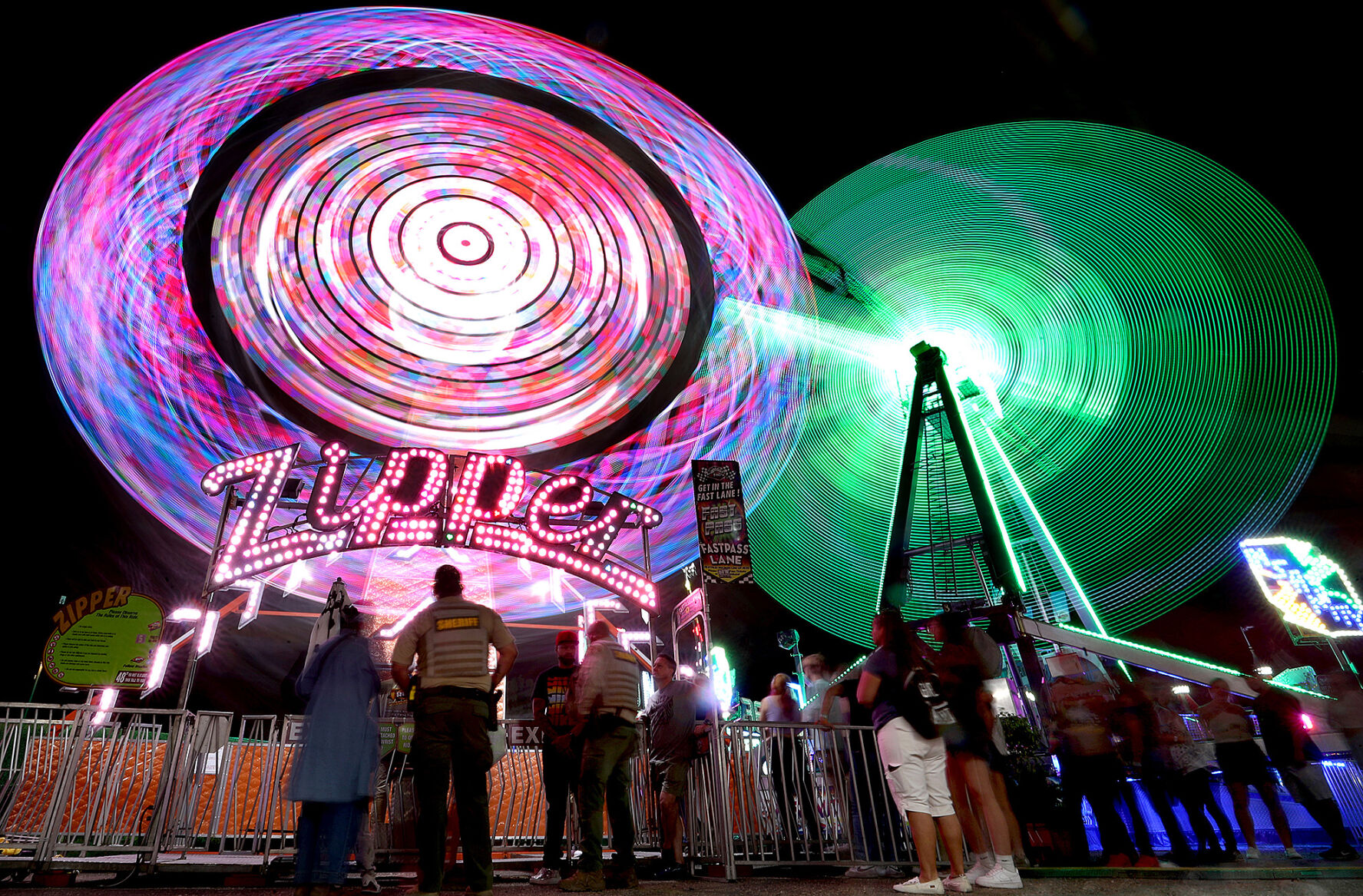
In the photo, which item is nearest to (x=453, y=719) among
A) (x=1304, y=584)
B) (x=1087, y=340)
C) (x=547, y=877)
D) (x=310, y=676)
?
(x=310, y=676)

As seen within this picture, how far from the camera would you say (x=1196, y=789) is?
6867mm

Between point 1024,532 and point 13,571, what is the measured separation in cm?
2987

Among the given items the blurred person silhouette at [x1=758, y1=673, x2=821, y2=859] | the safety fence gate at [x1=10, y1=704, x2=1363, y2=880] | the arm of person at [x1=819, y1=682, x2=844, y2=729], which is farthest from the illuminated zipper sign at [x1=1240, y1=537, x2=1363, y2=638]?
the blurred person silhouette at [x1=758, y1=673, x2=821, y2=859]

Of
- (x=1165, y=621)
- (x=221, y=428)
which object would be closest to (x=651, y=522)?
(x=221, y=428)

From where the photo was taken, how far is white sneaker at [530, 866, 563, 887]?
541cm

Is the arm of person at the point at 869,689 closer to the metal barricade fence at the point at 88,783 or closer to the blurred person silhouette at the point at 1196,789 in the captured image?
the blurred person silhouette at the point at 1196,789

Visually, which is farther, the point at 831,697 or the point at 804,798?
the point at 831,697

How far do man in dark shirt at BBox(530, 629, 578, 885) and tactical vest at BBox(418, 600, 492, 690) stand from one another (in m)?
1.60

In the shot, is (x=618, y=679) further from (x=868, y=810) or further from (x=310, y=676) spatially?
(x=868, y=810)

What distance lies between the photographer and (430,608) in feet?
15.4

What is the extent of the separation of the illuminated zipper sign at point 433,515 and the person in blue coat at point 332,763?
12.4 feet

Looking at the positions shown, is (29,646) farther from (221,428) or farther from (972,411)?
(972,411)

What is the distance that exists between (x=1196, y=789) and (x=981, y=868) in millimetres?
3544

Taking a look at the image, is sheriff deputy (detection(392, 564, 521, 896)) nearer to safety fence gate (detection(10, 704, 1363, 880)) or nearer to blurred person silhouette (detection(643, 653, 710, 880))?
safety fence gate (detection(10, 704, 1363, 880))
